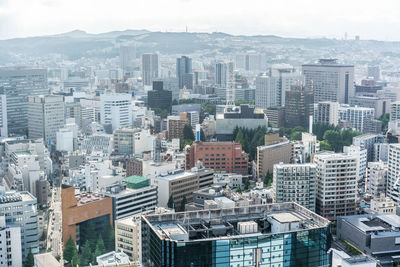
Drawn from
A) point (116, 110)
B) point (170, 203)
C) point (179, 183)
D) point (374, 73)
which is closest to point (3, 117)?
point (116, 110)

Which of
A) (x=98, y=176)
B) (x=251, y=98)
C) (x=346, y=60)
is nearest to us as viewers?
(x=98, y=176)

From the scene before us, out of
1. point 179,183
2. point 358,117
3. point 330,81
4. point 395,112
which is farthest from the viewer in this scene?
point 330,81

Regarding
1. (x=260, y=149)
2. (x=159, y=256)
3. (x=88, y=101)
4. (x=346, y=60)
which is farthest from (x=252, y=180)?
(x=346, y=60)

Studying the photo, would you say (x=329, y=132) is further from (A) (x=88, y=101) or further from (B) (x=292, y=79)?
(A) (x=88, y=101)

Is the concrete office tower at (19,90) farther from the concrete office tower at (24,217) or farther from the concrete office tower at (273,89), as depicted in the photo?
the concrete office tower at (24,217)

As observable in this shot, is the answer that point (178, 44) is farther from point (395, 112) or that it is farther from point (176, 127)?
point (176, 127)
